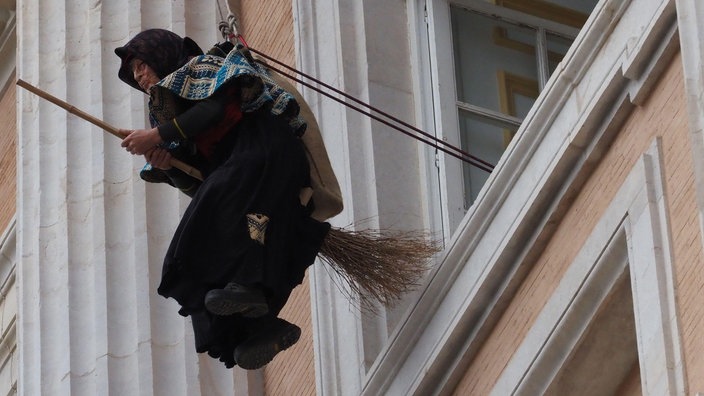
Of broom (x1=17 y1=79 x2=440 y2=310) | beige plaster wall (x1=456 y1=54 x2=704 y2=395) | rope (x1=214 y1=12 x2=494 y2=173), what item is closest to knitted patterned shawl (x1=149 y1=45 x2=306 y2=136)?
broom (x1=17 y1=79 x2=440 y2=310)

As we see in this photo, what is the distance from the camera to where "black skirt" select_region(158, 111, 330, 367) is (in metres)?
10.2

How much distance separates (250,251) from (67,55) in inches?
114

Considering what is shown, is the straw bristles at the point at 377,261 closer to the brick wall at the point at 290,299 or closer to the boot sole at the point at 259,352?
the boot sole at the point at 259,352

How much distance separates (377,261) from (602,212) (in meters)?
1.33

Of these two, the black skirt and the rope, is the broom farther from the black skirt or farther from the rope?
the rope

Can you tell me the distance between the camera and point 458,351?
10.6 m

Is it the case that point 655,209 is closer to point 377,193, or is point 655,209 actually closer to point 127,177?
point 377,193

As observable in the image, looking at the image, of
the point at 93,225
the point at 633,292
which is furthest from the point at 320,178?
the point at 93,225

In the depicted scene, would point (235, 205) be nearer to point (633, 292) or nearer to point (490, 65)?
point (633, 292)

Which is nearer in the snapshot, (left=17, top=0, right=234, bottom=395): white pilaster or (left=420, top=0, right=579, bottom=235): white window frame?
(left=420, top=0, right=579, bottom=235): white window frame

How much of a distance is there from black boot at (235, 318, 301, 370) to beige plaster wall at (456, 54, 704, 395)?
2.32 feet

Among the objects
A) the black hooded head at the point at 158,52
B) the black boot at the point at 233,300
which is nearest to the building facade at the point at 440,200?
the black boot at the point at 233,300

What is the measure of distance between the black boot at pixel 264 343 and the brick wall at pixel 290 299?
128 cm

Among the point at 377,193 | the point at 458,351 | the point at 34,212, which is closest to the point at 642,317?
the point at 458,351
